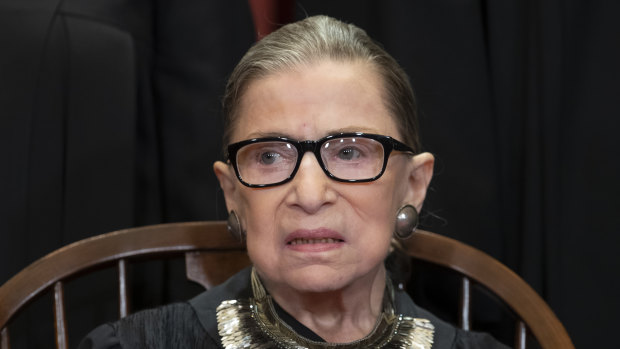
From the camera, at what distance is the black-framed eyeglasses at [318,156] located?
1.15m

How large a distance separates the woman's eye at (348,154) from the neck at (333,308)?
0.80 ft

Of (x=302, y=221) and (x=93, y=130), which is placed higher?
(x=93, y=130)

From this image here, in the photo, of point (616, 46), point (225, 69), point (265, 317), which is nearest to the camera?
point (265, 317)

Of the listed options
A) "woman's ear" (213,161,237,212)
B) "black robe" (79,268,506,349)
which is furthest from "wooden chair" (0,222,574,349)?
"woman's ear" (213,161,237,212)

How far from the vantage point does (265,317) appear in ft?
4.15

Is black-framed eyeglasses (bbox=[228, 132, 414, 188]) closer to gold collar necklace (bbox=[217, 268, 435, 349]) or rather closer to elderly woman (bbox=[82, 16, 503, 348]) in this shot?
elderly woman (bbox=[82, 16, 503, 348])

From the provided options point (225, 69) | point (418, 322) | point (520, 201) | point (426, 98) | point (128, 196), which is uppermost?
point (225, 69)

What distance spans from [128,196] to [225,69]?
1.33 feet

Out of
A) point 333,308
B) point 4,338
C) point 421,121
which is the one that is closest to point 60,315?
point 4,338

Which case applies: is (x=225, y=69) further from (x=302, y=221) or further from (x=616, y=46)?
(x=616, y=46)

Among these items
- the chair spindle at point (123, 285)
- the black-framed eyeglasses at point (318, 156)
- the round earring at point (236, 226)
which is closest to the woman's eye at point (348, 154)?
the black-framed eyeglasses at point (318, 156)

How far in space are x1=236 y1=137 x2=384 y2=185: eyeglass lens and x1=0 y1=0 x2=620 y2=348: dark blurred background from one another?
616 mm

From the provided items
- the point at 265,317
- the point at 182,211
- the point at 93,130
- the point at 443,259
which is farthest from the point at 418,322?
the point at 93,130

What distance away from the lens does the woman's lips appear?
1130 mm
